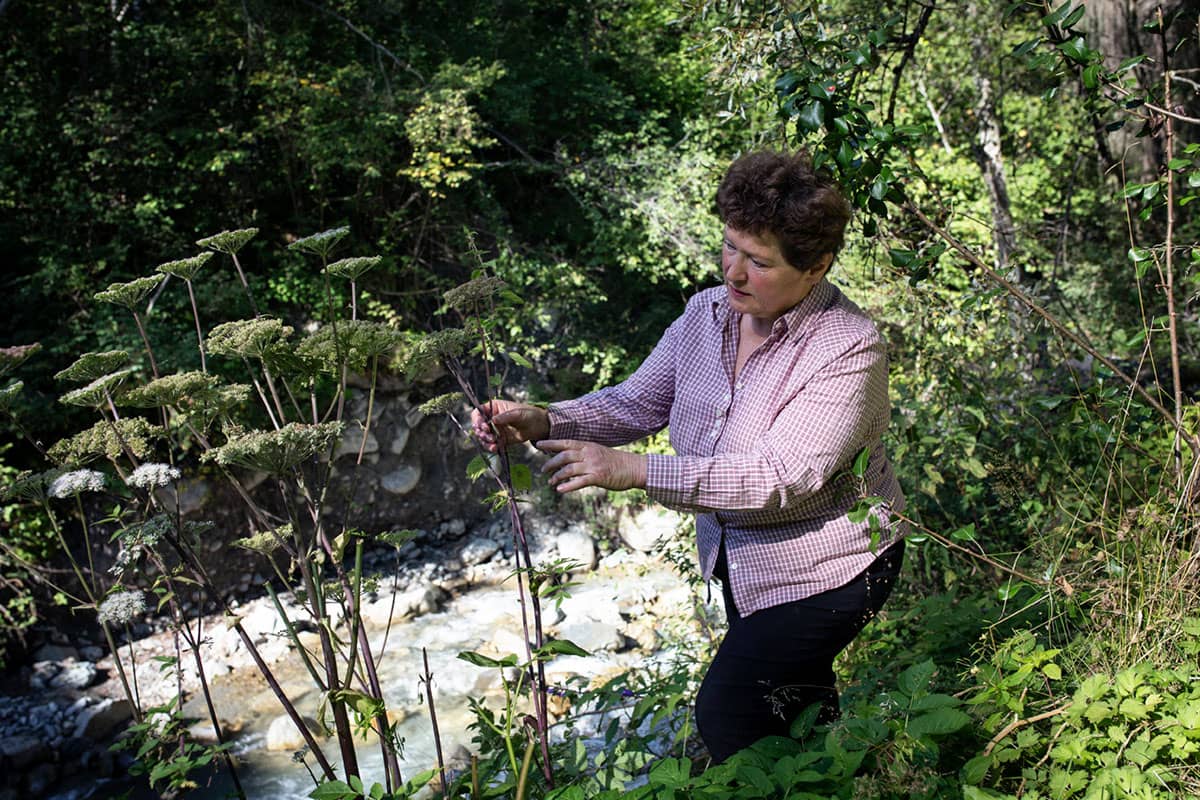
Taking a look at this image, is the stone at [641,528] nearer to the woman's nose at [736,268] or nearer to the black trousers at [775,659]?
the black trousers at [775,659]

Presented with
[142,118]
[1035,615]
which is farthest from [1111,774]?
[142,118]

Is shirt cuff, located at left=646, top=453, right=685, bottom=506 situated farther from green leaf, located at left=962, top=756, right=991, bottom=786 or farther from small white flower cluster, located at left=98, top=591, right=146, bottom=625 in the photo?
small white flower cluster, located at left=98, top=591, right=146, bottom=625

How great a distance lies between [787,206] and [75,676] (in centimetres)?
576

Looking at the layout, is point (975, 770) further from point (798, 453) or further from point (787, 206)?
point (787, 206)

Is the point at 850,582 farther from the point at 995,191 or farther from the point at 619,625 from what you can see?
the point at 995,191

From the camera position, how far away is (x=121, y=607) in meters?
1.93

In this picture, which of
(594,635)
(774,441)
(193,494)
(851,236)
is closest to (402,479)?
(193,494)

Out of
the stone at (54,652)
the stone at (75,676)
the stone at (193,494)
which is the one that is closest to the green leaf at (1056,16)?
the stone at (193,494)

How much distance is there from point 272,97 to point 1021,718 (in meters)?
7.03

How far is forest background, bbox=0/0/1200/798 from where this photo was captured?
2066 millimetres

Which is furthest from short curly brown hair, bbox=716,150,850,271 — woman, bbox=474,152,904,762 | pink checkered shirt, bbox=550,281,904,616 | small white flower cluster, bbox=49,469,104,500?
small white flower cluster, bbox=49,469,104,500

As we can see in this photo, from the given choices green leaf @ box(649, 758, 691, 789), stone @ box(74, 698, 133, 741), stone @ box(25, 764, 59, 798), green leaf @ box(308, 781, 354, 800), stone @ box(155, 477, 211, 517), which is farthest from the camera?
stone @ box(155, 477, 211, 517)

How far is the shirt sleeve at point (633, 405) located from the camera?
7.38ft

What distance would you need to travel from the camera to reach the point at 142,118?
23.2 feet
